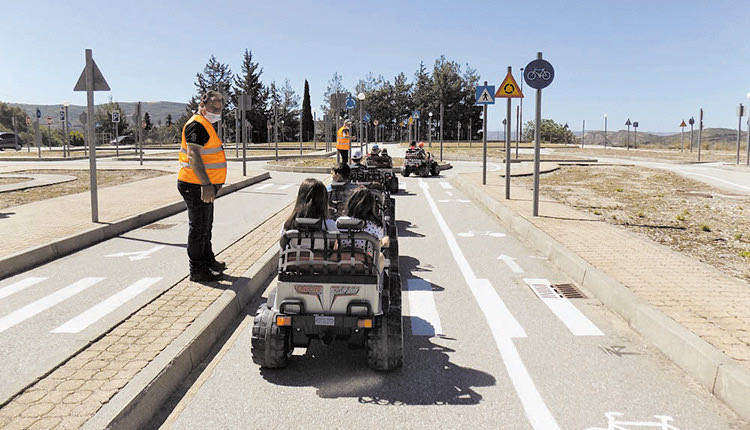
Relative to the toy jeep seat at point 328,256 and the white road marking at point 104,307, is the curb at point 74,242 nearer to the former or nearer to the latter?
the white road marking at point 104,307

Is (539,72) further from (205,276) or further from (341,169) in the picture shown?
(205,276)

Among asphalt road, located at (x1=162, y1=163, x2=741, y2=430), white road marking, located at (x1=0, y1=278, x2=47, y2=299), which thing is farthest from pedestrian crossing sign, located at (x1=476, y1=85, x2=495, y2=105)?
white road marking, located at (x1=0, y1=278, x2=47, y2=299)

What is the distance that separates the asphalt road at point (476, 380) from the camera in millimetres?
Answer: 3668

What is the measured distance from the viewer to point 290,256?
4289 mm

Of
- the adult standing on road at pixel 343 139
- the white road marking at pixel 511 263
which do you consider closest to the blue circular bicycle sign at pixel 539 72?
the white road marking at pixel 511 263

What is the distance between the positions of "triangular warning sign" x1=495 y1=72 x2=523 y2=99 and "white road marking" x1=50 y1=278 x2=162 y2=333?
31.9 ft

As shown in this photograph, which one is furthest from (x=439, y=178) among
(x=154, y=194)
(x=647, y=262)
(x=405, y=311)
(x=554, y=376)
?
(x=554, y=376)

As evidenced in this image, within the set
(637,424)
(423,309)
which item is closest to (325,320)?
(423,309)

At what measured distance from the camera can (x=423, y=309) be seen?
236 inches

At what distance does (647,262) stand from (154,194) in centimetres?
1176

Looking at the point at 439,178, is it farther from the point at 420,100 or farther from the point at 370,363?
the point at 420,100

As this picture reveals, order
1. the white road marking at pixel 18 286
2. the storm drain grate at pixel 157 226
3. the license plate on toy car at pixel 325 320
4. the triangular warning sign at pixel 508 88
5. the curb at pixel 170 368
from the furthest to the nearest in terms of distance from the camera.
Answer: the triangular warning sign at pixel 508 88, the storm drain grate at pixel 157 226, the white road marking at pixel 18 286, the license plate on toy car at pixel 325 320, the curb at pixel 170 368

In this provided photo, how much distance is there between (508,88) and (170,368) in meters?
11.8

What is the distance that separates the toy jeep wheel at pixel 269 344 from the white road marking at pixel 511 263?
420 cm
